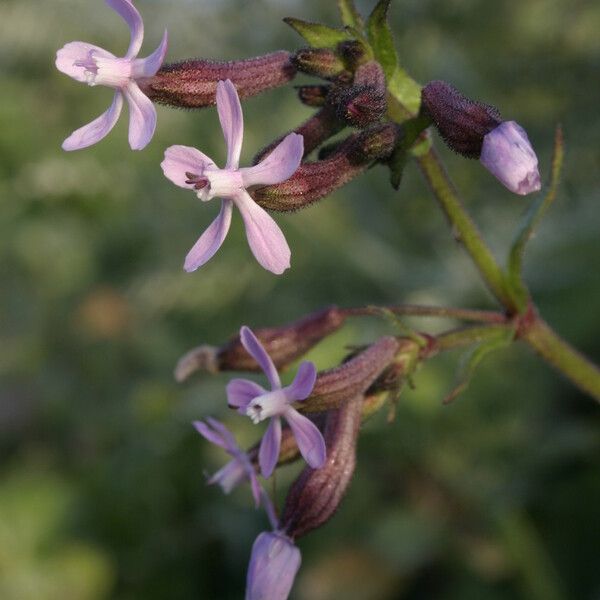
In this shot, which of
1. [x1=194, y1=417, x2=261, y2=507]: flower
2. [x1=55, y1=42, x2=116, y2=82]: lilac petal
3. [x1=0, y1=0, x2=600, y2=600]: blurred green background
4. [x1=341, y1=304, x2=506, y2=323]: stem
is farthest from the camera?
[x1=0, y1=0, x2=600, y2=600]: blurred green background

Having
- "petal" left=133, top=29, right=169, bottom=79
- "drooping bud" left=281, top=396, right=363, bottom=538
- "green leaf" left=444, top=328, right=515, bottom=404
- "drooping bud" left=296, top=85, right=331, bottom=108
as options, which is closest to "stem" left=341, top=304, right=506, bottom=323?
"green leaf" left=444, top=328, right=515, bottom=404

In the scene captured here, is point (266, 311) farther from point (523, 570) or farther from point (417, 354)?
point (417, 354)

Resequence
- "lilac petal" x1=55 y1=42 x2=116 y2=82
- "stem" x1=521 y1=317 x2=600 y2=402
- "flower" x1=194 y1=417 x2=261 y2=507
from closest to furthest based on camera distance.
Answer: "lilac petal" x1=55 y1=42 x2=116 y2=82, "flower" x1=194 y1=417 x2=261 y2=507, "stem" x1=521 y1=317 x2=600 y2=402

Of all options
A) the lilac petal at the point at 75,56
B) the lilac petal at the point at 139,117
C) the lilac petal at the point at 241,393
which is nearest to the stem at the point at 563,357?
the lilac petal at the point at 241,393

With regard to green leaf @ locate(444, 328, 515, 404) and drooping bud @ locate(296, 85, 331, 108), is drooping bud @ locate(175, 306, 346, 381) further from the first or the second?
drooping bud @ locate(296, 85, 331, 108)

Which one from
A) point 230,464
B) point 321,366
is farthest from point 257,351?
point 321,366

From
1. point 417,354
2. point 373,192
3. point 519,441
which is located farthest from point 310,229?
point 417,354

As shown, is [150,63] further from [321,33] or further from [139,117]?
[321,33]
